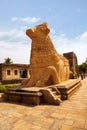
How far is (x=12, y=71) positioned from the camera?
20.2 m

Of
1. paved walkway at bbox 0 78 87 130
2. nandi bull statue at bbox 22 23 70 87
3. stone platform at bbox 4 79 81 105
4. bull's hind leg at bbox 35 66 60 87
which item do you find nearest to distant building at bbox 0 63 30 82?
nandi bull statue at bbox 22 23 70 87

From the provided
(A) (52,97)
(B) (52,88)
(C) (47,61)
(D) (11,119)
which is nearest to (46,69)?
(C) (47,61)

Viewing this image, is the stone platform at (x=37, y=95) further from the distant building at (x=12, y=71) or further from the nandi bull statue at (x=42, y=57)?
the distant building at (x=12, y=71)

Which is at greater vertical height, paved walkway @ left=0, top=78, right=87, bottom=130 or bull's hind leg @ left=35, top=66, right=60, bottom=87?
bull's hind leg @ left=35, top=66, right=60, bottom=87

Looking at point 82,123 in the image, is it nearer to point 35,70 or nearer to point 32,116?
point 32,116

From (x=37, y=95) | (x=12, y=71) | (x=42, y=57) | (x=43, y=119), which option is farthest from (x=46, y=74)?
(x=12, y=71)

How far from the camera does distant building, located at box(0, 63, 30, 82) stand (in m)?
18.7

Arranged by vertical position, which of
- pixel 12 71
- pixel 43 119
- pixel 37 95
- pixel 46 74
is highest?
pixel 12 71

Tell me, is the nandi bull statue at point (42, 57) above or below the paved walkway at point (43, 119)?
above

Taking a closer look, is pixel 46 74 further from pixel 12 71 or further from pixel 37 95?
pixel 12 71

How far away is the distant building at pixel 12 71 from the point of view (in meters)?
18.7

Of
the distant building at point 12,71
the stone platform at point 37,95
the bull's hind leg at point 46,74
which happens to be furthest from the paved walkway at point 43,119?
the distant building at point 12,71

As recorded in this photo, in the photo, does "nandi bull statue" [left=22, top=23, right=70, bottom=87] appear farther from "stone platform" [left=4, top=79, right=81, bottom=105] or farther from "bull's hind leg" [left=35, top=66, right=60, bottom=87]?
"stone platform" [left=4, top=79, right=81, bottom=105]

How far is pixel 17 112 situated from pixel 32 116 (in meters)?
0.52
